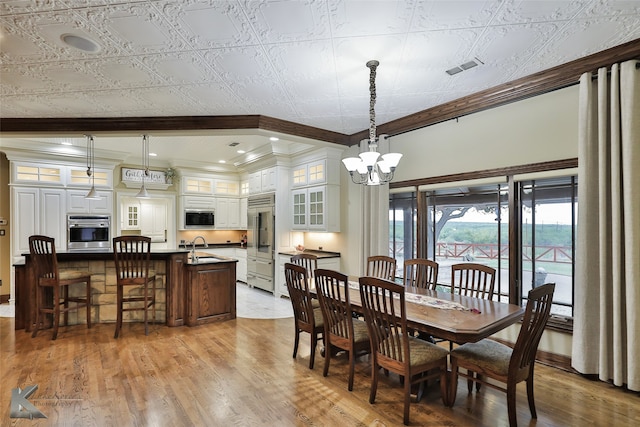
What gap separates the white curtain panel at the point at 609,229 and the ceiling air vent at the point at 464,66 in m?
0.97

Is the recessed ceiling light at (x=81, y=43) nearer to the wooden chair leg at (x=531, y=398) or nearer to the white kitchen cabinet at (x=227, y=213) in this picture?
the wooden chair leg at (x=531, y=398)

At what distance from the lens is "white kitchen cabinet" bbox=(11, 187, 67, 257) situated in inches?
233

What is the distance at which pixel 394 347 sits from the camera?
2.47 meters

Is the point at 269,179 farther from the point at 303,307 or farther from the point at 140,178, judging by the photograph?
the point at 303,307

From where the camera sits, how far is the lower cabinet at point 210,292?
15.2 ft

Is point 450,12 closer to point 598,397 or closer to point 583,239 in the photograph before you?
point 583,239

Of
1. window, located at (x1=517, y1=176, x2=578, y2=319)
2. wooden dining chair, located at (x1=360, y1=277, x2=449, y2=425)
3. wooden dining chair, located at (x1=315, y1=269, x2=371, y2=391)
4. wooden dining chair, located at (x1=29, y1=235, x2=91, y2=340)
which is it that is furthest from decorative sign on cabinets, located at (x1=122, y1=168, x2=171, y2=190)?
window, located at (x1=517, y1=176, x2=578, y2=319)

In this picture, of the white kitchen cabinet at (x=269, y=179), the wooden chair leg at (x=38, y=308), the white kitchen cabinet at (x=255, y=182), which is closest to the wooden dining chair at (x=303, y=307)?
the wooden chair leg at (x=38, y=308)

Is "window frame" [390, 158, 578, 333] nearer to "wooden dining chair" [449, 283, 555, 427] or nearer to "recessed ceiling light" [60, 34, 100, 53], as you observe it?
"wooden dining chair" [449, 283, 555, 427]

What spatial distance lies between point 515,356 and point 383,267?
1.99m

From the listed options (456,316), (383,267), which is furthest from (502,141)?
(456,316)

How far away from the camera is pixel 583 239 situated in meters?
→ 3.05

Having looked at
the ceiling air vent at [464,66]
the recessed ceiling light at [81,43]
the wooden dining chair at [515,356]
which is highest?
the ceiling air vent at [464,66]

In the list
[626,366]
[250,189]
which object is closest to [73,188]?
[250,189]
